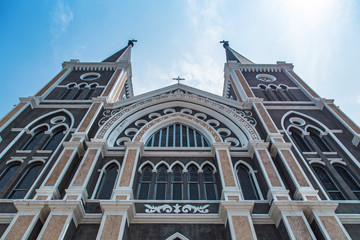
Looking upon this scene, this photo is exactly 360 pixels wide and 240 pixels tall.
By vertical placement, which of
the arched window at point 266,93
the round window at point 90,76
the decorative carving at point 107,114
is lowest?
the decorative carving at point 107,114

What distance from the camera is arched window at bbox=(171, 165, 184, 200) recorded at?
37.2 feet

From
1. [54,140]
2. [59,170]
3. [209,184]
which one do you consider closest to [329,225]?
[209,184]

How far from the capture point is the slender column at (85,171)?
1002 centimetres

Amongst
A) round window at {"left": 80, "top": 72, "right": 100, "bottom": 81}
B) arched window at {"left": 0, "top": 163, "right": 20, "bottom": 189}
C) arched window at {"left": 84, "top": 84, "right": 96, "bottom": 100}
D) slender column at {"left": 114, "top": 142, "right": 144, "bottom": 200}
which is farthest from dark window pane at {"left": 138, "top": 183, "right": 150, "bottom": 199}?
round window at {"left": 80, "top": 72, "right": 100, "bottom": 81}

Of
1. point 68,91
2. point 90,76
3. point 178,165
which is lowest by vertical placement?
point 178,165

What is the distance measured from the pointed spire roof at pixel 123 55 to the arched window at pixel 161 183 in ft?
45.8

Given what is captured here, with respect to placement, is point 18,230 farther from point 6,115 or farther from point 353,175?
point 353,175

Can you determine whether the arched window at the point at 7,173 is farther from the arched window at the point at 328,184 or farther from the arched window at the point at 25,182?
the arched window at the point at 328,184

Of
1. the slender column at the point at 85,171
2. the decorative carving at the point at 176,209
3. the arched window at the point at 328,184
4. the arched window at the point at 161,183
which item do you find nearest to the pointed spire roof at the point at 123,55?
the slender column at the point at 85,171

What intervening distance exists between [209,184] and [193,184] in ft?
2.13

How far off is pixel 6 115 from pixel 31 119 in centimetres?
117

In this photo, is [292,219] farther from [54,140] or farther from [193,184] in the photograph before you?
[54,140]

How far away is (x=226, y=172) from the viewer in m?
11.3

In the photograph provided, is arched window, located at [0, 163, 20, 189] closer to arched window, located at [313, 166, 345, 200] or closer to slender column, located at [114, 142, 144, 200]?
slender column, located at [114, 142, 144, 200]
